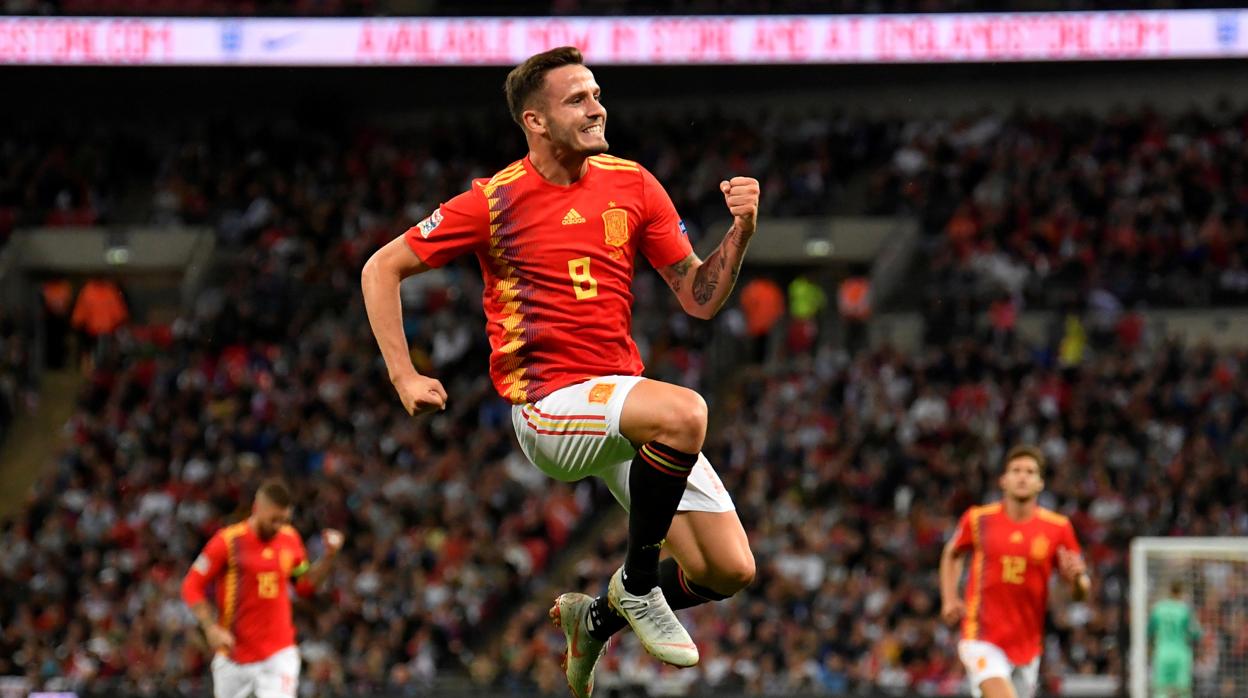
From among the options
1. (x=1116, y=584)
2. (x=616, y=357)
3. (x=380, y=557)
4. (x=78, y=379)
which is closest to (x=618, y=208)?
(x=616, y=357)

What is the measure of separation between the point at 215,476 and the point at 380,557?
9.46 ft

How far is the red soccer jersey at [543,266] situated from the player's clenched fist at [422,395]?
1.87 feet

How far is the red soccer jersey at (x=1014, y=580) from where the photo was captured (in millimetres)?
11328

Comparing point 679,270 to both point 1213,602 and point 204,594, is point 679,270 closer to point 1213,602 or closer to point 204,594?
point 204,594

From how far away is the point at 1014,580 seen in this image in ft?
37.3

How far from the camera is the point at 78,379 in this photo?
90.5ft

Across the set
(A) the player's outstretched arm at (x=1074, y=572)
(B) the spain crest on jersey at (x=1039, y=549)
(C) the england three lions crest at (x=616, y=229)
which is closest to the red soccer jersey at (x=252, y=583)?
(B) the spain crest on jersey at (x=1039, y=549)

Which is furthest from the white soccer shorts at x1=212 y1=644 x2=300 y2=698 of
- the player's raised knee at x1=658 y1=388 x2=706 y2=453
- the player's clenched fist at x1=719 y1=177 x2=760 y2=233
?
the player's clenched fist at x1=719 y1=177 x2=760 y2=233

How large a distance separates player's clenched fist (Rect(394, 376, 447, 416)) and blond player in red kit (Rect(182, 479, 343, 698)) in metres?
6.38

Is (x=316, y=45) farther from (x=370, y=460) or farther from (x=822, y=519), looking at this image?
(x=822, y=519)

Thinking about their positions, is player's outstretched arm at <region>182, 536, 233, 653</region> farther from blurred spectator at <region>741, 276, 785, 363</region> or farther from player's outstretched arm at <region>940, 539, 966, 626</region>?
blurred spectator at <region>741, 276, 785, 363</region>

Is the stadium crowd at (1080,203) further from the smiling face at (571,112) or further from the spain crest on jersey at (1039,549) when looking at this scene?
the smiling face at (571,112)

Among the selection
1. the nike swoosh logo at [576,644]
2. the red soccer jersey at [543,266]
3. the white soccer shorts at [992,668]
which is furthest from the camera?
the white soccer shorts at [992,668]

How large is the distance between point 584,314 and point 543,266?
22 cm
